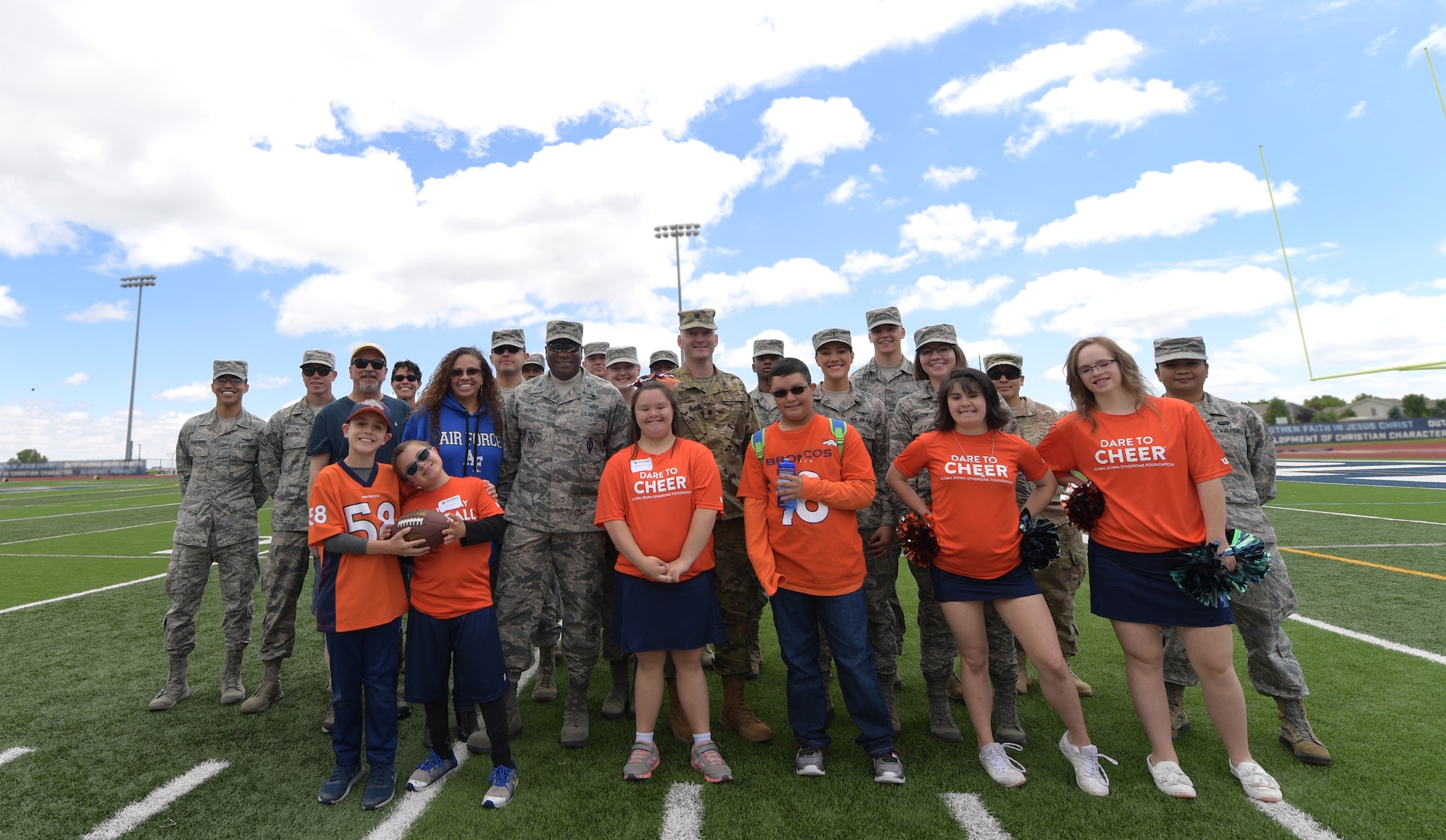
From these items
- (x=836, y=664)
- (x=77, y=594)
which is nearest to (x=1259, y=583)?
(x=836, y=664)

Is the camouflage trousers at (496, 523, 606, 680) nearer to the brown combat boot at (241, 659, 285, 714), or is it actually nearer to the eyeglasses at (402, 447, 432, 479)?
the eyeglasses at (402, 447, 432, 479)

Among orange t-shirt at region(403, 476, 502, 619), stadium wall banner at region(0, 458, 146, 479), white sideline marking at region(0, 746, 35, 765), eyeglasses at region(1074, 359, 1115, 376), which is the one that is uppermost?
stadium wall banner at region(0, 458, 146, 479)

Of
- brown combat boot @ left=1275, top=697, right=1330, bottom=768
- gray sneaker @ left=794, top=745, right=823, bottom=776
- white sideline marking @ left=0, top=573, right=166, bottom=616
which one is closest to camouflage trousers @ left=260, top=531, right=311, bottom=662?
gray sneaker @ left=794, top=745, right=823, bottom=776

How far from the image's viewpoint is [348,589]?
309 cm

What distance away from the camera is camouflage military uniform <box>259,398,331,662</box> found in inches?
168

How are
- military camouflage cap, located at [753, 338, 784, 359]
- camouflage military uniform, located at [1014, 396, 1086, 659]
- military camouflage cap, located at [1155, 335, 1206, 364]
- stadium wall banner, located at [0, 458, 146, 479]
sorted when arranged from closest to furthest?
military camouflage cap, located at [1155, 335, 1206, 364] < camouflage military uniform, located at [1014, 396, 1086, 659] < military camouflage cap, located at [753, 338, 784, 359] < stadium wall banner, located at [0, 458, 146, 479]

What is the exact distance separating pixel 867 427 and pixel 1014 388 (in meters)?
1.25

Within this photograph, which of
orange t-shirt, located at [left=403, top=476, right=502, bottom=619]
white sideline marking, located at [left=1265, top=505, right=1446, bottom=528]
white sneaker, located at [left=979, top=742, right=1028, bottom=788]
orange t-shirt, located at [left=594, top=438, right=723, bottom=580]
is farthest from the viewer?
white sideline marking, located at [left=1265, top=505, right=1446, bottom=528]

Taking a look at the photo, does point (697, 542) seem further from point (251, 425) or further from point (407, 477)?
point (251, 425)

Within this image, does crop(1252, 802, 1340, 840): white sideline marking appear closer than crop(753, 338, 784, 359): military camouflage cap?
Yes

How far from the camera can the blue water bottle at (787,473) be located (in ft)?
10.6

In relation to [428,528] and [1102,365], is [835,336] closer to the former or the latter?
[1102,365]

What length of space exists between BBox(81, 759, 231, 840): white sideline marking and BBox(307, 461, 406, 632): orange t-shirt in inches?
43.9

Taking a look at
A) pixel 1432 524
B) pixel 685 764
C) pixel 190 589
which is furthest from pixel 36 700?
pixel 1432 524
